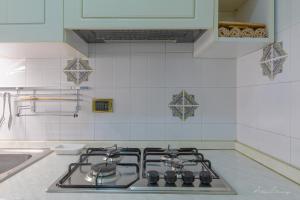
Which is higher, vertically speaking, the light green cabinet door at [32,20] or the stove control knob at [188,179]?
the light green cabinet door at [32,20]

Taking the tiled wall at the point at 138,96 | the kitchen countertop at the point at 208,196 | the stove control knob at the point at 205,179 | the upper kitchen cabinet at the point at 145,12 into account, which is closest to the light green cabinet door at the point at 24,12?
the upper kitchen cabinet at the point at 145,12

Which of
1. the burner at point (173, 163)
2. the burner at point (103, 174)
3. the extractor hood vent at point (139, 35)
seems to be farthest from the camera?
the extractor hood vent at point (139, 35)

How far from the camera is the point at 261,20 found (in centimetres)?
109

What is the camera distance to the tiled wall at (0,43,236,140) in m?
1.39

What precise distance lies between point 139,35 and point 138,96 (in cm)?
33

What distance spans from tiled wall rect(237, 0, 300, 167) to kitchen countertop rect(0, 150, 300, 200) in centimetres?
11

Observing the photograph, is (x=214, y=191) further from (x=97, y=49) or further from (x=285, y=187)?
(x=97, y=49)

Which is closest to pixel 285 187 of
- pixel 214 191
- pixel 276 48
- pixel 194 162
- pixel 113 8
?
pixel 214 191

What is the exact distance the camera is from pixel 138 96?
4.58ft

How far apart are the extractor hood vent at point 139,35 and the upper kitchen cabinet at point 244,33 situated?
7cm

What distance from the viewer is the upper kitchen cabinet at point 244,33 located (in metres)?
1.01

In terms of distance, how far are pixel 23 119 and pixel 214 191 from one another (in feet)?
3.60

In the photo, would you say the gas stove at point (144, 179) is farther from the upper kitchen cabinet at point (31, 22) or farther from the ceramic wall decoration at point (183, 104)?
the upper kitchen cabinet at point (31, 22)

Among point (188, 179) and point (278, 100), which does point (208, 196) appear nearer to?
point (188, 179)
